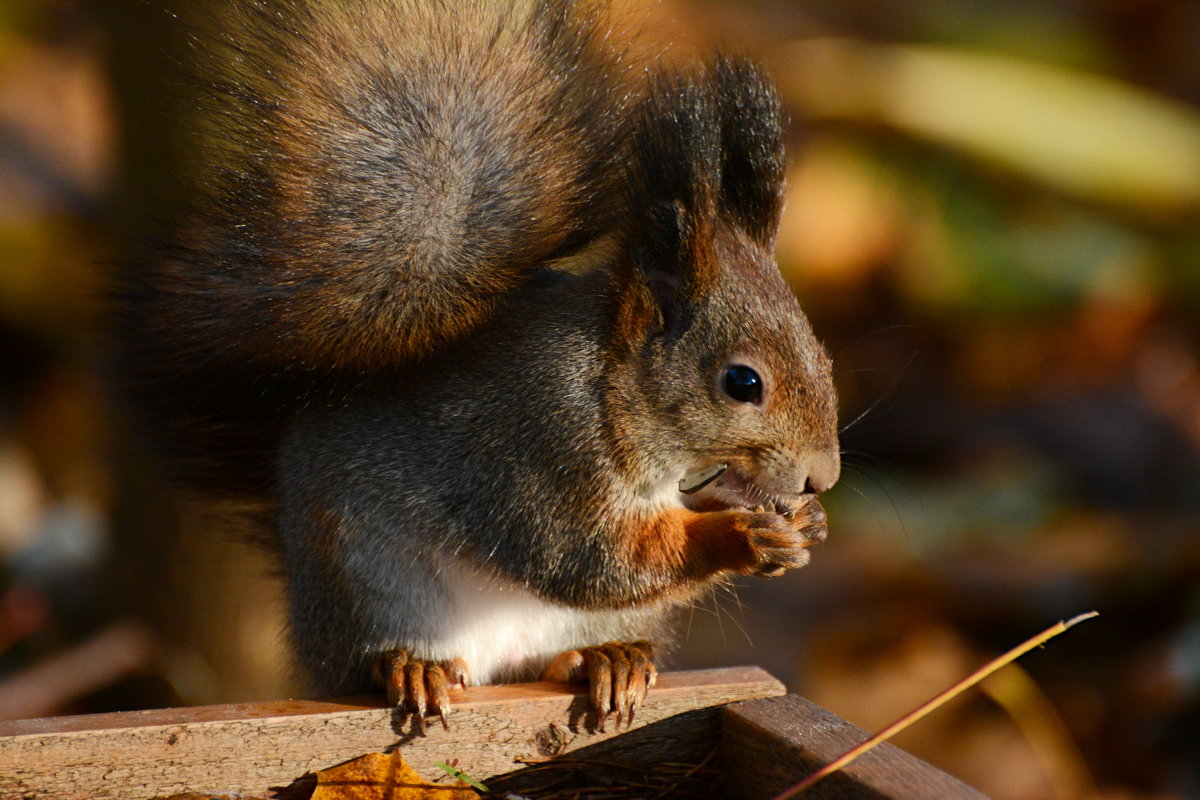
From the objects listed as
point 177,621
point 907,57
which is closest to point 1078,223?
point 907,57

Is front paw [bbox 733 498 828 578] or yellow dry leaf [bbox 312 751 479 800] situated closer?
yellow dry leaf [bbox 312 751 479 800]

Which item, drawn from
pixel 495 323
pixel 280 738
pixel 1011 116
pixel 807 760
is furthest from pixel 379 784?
pixel 1011 116

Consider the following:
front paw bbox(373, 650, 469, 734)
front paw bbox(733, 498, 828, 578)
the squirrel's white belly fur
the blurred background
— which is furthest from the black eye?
the blurred background

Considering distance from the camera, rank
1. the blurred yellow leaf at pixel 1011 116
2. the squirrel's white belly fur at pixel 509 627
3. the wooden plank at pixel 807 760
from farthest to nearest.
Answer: the blurred yellow leaf at pixel 1011 116, the squirrel's white belly fur at pixel 509 627, the wooden plank at pixel 807 760

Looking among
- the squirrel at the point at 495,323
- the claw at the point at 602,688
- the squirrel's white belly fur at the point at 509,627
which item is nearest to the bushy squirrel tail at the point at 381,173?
the squirrel at the point at 495,323

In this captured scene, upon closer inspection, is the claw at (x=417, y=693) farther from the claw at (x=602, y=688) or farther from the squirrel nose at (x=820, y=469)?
the squirrel nose at (x=820, y=469)

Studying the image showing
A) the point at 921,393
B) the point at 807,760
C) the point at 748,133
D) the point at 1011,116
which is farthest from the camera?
the point at 1011,116

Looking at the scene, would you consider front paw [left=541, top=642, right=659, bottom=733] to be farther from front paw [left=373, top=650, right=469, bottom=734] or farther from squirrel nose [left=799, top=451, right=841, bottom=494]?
squirrel nose [left=799, top=451, right=841, bottom=494]

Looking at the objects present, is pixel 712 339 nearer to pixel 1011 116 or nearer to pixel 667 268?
pixel 667 268
